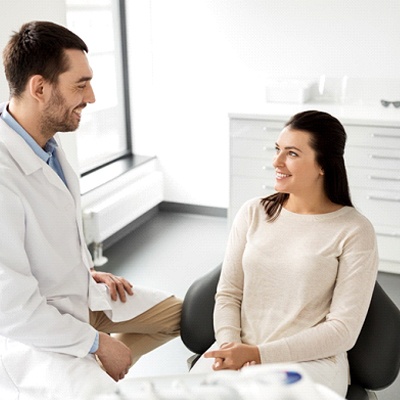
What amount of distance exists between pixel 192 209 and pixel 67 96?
106 inches

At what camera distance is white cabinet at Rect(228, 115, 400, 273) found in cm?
310

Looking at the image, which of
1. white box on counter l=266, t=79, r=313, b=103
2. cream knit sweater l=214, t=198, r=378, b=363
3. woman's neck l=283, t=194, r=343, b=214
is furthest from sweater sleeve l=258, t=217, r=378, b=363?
white box on counter l=266, t=79, r=313, b=103

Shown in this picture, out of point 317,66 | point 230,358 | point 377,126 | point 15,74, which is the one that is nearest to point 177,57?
point 317,66

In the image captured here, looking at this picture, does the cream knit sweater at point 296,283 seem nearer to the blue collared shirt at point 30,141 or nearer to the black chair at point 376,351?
the black chair at point 376,351

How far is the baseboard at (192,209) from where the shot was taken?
163 inches

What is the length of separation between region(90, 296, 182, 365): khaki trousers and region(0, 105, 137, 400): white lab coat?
0.23 meters

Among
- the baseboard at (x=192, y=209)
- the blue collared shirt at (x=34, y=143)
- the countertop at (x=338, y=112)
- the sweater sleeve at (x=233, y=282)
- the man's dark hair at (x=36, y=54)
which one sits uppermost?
the man's dark hair at (x=36, y=54)

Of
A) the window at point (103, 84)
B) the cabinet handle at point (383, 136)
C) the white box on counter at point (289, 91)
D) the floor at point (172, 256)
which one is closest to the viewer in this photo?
the floor at point (172, 256)

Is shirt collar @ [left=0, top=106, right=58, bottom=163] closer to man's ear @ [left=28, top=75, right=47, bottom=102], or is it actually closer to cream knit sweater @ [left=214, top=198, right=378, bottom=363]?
man's ear @ [left=28, top=75, right=47, bottom=102]

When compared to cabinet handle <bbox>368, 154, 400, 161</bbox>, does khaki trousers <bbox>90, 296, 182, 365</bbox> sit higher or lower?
lower

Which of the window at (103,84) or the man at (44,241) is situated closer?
the man at (44,241)

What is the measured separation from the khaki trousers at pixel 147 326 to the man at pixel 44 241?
0.16m

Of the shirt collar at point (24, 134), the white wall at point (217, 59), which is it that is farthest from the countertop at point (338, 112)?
the shirt collar at point (24, 134)

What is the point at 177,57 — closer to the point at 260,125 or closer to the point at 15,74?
the point at 260,125
